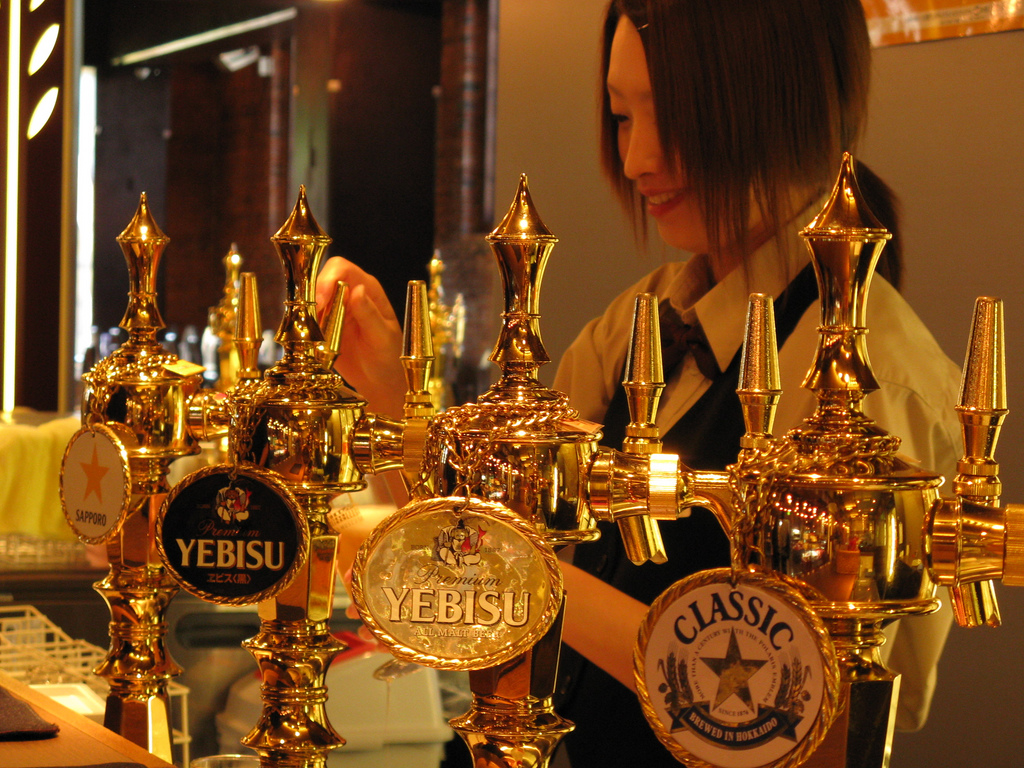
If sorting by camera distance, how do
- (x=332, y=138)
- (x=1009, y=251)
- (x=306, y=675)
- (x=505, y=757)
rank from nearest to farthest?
1. (x=505, y=757)
2. (x=306, y=675)
3. (x=1009, y=251)
4. (x=332, y=138)

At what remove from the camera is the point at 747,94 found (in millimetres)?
1085

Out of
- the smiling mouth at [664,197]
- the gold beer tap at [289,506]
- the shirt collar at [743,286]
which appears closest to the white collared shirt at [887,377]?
the shirt collar at [743,286]

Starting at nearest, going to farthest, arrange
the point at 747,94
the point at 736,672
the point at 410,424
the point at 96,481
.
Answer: the point at 736,672 < the point at 410,424 < the point at 96,481 < the point at 747,94

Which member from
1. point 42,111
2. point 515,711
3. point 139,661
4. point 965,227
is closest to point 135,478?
point 139,661

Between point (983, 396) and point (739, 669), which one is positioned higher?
point (983, 396)

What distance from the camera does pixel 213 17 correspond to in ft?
25.3

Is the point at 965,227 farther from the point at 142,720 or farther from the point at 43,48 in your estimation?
the point at 43,48

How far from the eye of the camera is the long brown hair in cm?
108

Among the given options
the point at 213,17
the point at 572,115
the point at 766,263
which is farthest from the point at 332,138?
the point at 766,263

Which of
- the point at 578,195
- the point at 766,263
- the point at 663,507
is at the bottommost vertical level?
the point at 663,507

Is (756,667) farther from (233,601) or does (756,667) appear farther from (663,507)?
(233,601)

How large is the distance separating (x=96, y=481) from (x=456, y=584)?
16.1 inches

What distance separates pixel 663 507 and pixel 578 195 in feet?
6.46

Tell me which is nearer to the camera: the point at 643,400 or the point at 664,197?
the point at 643,400
